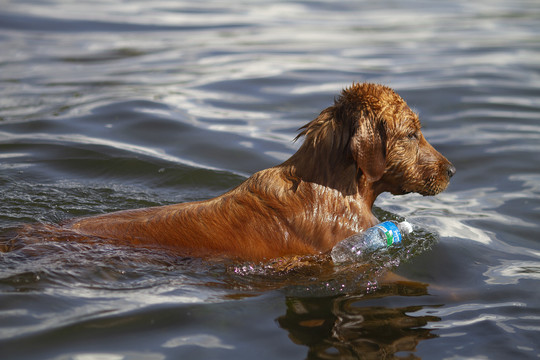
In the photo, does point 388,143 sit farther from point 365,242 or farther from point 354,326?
point 354,326

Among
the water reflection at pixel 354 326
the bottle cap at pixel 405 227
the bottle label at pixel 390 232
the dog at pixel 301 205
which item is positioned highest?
the dog at pixel 301 205

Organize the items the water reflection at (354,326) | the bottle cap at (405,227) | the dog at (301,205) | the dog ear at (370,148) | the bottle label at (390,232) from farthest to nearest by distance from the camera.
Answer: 1. the bottle cap at (405,227)
2. the bottle label at (390,232)
3. the dog ear at (370,148)
4. the dog at (301,205)
5. the water reflection at (354,326)

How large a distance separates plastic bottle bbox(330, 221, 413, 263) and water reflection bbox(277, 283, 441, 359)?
526 millimetres

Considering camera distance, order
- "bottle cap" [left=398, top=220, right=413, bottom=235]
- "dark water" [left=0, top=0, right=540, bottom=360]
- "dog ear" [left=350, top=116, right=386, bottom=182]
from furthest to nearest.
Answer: "bottle cap" [left=398, top=220, right=413, bottom=235], "dog ear" [left=350, top=116, right=386, bottom=182], "dark water" [left=0, top=0, right=540, bottom=360]

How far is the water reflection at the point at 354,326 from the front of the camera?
249 inches

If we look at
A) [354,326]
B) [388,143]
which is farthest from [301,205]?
[354,326]

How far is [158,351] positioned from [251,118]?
916 centimetres

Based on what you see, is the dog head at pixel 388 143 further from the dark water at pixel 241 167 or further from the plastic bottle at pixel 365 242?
the dark water at pixel 241 167

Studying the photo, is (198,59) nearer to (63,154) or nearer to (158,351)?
(63,154)

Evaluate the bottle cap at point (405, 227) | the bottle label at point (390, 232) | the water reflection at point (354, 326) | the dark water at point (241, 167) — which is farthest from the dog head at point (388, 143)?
the water reflection at point (354, 326)

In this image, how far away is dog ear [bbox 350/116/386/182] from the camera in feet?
25.0

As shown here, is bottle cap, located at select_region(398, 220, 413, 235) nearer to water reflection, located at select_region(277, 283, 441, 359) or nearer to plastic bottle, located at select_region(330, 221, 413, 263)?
plastic bottle, located at select_region(330, 221, 413, 263)

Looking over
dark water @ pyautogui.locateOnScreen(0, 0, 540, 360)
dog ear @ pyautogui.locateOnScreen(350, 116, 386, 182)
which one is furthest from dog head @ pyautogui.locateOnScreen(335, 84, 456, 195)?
dark water @ pyautogui.locateOnScreen(0, 0, 540, 360)

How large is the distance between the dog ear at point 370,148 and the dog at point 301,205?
10 millimetres
